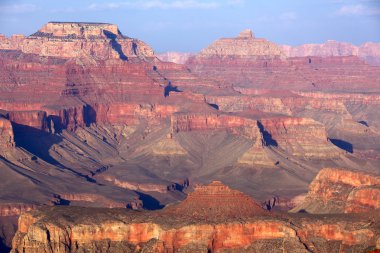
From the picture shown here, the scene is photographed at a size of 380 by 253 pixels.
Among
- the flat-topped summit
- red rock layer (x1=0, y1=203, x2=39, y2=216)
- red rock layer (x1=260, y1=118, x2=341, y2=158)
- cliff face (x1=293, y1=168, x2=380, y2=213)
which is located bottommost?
red rock layer (x1=0, y1=203, x2=39, y2=216)

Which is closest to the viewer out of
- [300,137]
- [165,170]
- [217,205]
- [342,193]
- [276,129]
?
[217,205]

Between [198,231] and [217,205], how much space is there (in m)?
4.10

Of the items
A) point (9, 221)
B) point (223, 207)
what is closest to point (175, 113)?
point (9, 221)

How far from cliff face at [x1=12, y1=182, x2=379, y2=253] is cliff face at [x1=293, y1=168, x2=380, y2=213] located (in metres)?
10.3

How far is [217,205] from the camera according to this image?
81375 mm

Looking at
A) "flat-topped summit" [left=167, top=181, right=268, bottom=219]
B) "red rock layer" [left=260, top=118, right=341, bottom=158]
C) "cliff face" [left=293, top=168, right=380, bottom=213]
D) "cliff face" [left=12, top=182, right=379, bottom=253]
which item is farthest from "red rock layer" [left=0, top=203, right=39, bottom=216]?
"red rock layer" [left=260, top=118, right=341, bottom=158]

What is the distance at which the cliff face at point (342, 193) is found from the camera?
91.8 m

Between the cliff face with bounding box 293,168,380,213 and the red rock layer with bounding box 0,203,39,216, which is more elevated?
the cliff face with bounding box 293,168,380,213

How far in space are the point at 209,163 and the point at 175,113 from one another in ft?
70.5

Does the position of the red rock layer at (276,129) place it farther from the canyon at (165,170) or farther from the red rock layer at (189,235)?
the red rock layer at (189,235)

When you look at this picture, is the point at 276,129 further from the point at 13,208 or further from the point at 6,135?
the point at 13,208

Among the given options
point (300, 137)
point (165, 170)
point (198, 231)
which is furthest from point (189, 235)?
point (300, 137)

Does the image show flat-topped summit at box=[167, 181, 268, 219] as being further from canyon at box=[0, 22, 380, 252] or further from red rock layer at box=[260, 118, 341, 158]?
red rock layer at box=[260, 118, 341, 158]

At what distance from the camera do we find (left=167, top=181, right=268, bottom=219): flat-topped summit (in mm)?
80562
